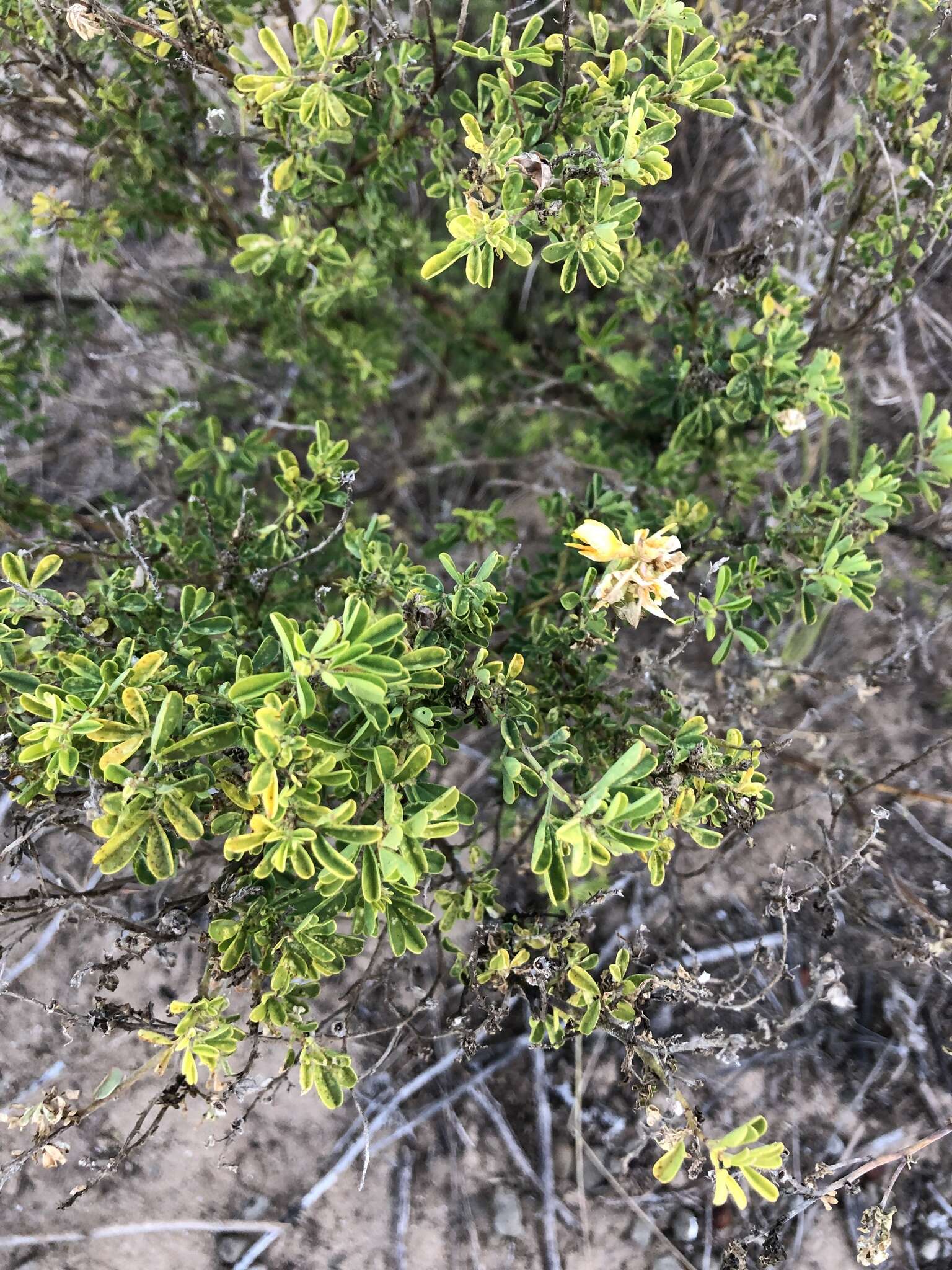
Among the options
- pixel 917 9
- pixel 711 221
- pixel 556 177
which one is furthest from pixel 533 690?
pixel 917 9

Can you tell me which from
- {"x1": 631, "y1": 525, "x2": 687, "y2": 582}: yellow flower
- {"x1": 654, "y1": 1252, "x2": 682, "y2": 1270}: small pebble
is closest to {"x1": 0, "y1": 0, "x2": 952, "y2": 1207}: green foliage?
{"x1": 631, "y1": 525, "x2": 687, "y2": 582}: yellow flower

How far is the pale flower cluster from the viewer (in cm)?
128

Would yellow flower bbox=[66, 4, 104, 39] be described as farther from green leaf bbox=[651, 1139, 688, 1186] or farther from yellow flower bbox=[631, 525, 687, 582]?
green leaf bbox=[651, 1139, 688, 1186]

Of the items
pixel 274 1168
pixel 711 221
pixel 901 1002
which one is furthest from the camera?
pixel 711 221

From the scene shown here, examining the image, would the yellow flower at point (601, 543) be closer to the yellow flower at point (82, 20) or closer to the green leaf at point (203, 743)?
the green leaf at point (203, 743)

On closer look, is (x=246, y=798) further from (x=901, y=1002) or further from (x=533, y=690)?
(x=901, y=1002)

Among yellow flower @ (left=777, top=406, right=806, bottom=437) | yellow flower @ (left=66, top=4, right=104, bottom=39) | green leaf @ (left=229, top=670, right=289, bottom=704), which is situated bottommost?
green leaf @ (left=229, top=670, right=289, bottom=704)

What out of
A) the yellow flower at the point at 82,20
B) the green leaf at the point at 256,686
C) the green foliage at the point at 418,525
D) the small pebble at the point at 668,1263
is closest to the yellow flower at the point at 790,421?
the green foliage at the point at 418,525

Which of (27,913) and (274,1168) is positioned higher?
(27,913)

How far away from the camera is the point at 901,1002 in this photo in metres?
2.12

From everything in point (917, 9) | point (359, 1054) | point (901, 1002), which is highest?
point (917, 9)

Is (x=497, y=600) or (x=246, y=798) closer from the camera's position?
(x=246, y=798)

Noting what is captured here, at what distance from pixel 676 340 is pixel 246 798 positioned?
4.91 feet

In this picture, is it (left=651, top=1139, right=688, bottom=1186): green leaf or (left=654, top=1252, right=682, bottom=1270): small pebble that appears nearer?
(left=651, top=1139, right=688, bottom=1186): green leaf
